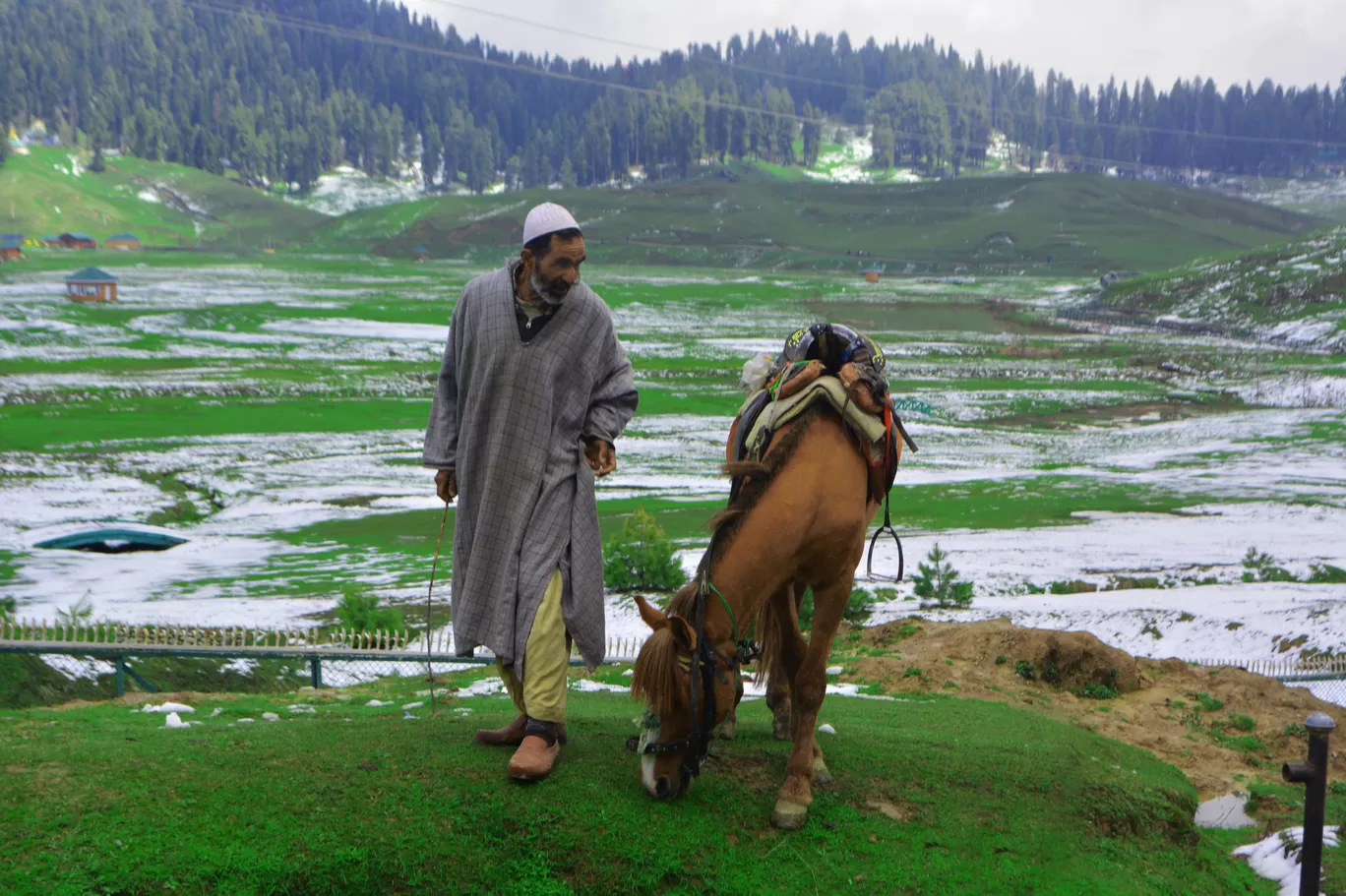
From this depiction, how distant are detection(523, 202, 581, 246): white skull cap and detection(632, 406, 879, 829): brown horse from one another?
1390mm

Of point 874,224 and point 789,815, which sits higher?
point 874,224

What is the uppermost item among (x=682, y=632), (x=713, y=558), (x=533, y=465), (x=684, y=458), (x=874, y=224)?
(x=874, y=224)

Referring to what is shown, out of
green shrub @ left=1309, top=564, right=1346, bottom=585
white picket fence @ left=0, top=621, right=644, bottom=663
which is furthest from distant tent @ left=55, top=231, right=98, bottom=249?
green shrub @ left=1309, top=564, right=1346, bottom=585

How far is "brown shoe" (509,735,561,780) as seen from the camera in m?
5.15

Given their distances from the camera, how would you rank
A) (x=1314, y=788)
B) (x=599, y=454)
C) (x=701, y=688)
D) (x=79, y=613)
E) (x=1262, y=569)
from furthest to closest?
(x=1262, y=569) → (x=79, y=613) → (x=599, y=454) → (x=1314, y=788) → (x=701, y=688)

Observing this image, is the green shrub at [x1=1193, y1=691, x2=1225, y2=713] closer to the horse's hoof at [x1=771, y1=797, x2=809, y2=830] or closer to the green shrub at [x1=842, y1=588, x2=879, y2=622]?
the green shrub at [x1=842, y1=588, x2=879, y2=622]

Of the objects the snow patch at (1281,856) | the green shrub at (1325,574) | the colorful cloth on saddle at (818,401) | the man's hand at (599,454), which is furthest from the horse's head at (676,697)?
the green shrub at (1325,574)

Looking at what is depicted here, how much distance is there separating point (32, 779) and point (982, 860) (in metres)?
4.12

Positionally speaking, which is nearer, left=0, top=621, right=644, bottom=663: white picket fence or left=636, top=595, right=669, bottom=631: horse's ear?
left=636, top=595, right=669, bottom=631: horse's ear

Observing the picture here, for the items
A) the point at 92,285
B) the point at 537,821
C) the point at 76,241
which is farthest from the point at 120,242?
the point at 537,821

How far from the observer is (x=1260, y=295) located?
81750 mm

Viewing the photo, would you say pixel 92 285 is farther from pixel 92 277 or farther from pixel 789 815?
pixel 789 815

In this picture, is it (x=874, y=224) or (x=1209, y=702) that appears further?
(x=874, y=224)

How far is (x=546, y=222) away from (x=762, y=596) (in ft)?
6.63
